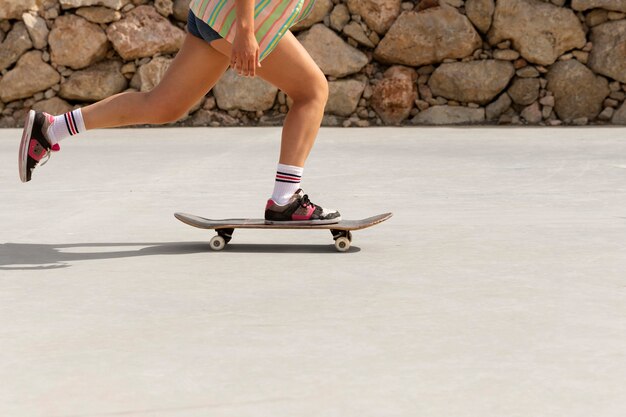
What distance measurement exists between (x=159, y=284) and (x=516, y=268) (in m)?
1.18

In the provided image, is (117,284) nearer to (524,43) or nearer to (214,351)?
(214,351)

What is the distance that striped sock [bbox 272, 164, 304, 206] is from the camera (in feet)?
14.2

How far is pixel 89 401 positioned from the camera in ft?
7.72

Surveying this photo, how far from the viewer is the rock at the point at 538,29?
428 inches

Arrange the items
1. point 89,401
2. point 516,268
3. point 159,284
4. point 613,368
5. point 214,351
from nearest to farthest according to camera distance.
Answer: point 89,401 → point 613,368 → point 214,351 → point 159,284 → point 516,268

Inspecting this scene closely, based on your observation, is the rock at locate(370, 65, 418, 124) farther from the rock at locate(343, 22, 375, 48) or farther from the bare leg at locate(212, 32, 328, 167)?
the bare leg at locate(212, 32, 328, 167)

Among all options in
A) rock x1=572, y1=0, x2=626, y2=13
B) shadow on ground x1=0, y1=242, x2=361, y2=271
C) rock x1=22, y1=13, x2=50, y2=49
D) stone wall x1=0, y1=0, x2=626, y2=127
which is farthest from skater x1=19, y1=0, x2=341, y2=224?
rock x1=22, y1=13, x2=50, y2=49

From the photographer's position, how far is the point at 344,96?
11.0 metres

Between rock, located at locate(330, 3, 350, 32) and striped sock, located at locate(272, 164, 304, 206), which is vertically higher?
rock, located at locate(330, 3, 350, 32)

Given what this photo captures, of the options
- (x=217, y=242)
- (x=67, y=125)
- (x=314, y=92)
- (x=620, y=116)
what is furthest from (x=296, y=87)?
(x=620, y=116)

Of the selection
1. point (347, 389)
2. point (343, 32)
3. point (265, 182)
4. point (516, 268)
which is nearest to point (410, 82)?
point (343, 32)

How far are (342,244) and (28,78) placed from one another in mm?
7566

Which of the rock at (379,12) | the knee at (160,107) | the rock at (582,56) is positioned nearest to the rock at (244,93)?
the rock at (379,12)

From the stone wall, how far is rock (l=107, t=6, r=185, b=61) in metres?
0.01
